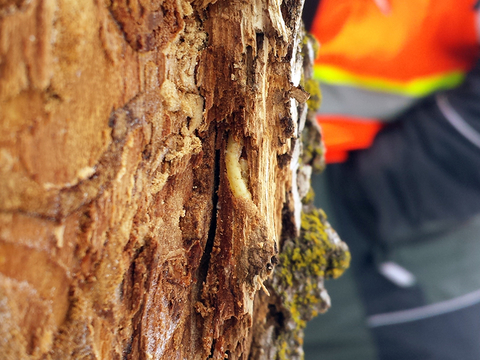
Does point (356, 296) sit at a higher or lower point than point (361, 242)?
lower

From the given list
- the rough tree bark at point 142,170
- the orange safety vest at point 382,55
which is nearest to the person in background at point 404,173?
the orange safety vest at point 382,55

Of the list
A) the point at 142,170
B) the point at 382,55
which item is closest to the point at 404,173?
Result: the point at 382,55

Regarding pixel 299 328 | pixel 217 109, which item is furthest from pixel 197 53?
pixel 299 328

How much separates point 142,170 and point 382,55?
1.19 meters

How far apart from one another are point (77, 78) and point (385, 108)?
1323 mm

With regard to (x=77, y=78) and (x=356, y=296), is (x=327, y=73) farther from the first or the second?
(x=77, y=78)

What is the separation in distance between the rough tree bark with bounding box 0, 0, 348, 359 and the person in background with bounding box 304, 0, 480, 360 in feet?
2.86

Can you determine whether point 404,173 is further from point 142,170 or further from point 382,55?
point 142,170

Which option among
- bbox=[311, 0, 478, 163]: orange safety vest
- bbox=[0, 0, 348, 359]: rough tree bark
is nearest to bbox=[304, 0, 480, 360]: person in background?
bbox=[311, 0, 478, 163]: orange safety vest

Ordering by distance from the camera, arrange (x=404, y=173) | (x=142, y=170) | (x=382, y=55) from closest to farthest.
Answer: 1. (x=142, y=170)
2. (x=382, y=55)
3. (x=404, y=173)

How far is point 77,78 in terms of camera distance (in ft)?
1.12

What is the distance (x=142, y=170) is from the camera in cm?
40

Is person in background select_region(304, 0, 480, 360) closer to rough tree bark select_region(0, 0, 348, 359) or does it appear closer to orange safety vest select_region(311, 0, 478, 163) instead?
orange safety vest select_region(311, 0, 478, 163)

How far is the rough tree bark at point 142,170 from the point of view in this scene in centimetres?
32
